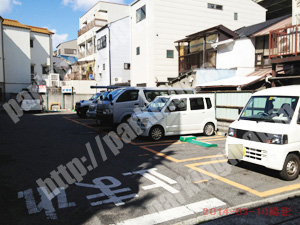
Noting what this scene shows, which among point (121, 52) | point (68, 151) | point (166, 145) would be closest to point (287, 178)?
point (166, 145)

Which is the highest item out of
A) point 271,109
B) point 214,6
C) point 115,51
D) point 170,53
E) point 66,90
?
point 214,6

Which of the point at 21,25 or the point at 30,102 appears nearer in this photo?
the point at 30,102

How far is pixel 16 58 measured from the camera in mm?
33281

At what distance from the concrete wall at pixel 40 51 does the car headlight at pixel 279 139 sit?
3707cm

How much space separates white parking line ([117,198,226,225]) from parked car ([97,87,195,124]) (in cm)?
785

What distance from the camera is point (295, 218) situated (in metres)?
3.67

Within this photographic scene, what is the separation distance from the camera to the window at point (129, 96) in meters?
11.8

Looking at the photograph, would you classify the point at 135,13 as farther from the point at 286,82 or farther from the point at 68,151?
the point at 68,151

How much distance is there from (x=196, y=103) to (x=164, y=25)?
45.6 feet

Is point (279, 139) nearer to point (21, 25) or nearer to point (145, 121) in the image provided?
point (145, 121)

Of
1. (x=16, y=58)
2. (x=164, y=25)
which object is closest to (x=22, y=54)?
(x=16, y=58)

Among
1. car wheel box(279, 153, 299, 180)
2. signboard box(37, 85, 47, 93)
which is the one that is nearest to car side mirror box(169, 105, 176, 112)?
car wheel box(279, 153, 299, 180)

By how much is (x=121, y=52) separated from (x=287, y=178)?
2765 centimetres

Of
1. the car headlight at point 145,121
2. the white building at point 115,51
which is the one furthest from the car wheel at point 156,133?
the white building at point 115,51
